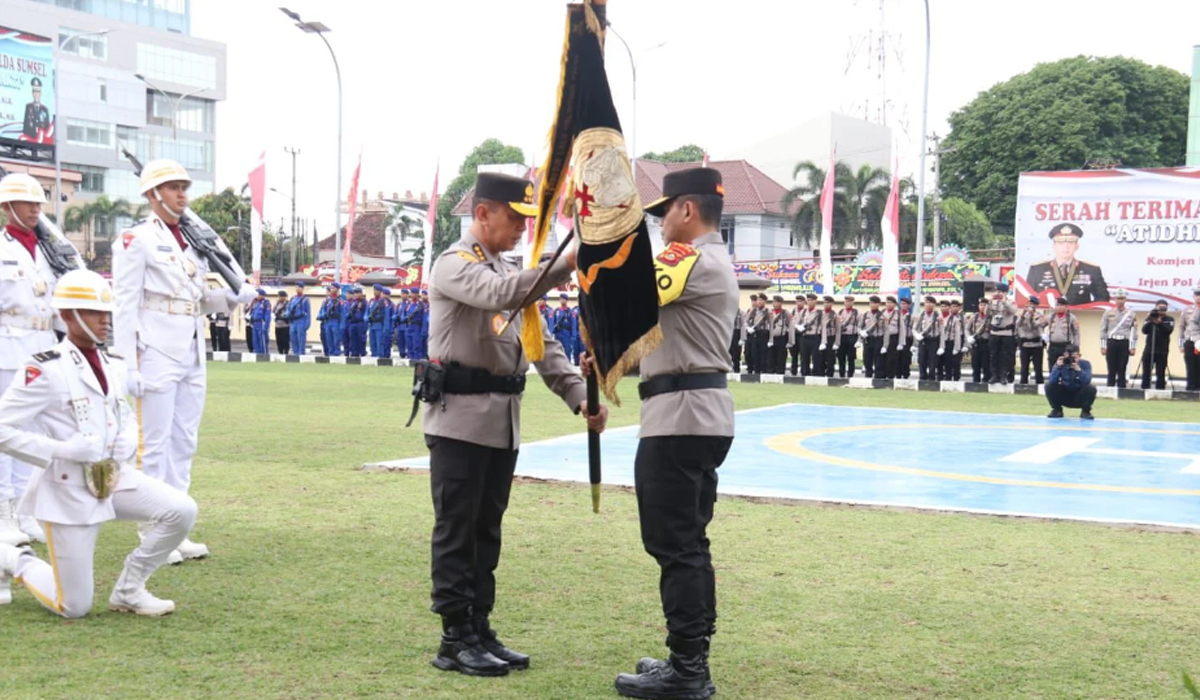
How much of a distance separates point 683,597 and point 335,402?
12949mm

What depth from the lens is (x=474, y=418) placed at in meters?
5.04

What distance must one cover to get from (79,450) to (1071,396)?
45.0ft

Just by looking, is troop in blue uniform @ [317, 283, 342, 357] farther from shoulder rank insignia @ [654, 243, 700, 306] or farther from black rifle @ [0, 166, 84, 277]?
shoulder rank insignia @ [654, 243, 700, 306]

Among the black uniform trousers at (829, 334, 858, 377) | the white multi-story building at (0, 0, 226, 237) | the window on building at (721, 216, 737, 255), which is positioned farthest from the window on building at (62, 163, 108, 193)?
the black uniform trousers at (829, 334, 858, 377)

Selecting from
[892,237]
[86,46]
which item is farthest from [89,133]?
[892,237]

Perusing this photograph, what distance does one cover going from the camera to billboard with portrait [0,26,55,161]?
192ft

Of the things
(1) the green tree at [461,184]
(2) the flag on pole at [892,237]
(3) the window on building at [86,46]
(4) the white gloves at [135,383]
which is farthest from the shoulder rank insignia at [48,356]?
(3) the window on building at [86,46]

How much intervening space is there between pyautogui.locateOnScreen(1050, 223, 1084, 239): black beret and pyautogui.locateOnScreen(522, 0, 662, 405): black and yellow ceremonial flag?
22.4 m

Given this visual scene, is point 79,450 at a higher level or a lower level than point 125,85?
lower

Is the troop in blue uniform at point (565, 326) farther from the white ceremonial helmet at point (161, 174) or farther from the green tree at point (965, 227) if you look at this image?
the green tree at point (965, 227)

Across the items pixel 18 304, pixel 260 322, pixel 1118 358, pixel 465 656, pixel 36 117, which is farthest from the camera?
pixel 36 117

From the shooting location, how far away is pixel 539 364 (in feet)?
17.7

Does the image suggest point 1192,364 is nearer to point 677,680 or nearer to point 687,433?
point 687,433

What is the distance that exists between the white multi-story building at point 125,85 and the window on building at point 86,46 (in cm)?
6
